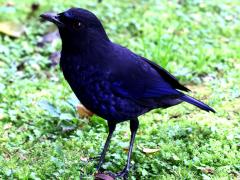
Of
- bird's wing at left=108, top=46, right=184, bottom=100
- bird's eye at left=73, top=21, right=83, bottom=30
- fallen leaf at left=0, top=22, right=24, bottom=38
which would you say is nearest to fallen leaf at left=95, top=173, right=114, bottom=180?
bird's wing at left=108, top=46, right=184, bottom=100

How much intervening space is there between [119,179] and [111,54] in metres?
0.93

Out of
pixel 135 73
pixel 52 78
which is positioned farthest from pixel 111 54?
pixel 52 78

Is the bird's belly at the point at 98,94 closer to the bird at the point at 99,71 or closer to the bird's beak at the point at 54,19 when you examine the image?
the bird at the point at 99,71

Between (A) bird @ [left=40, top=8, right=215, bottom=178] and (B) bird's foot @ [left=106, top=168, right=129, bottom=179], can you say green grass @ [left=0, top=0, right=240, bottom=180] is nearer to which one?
(B) bird's foot @ [left=106, top=168, right=129, bottom=179]

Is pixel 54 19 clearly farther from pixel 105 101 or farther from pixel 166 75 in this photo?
pixel 166 75

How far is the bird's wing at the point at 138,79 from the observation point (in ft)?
12.4

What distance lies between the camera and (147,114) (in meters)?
5.11

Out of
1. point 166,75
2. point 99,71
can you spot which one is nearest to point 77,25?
point 99,71

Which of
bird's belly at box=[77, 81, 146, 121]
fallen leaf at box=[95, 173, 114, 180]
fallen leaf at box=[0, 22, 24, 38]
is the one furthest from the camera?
fallen leaf at box=[0, 22, 24, 38]

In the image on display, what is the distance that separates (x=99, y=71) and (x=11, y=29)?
11.4ft

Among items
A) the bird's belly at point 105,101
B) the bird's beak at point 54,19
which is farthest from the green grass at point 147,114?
the bird's beak at point 54,19

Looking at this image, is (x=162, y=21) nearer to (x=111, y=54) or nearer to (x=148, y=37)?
(x=148, y=37)

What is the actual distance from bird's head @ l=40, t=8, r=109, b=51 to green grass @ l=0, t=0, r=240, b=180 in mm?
862

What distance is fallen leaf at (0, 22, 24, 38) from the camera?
22.3 ft
